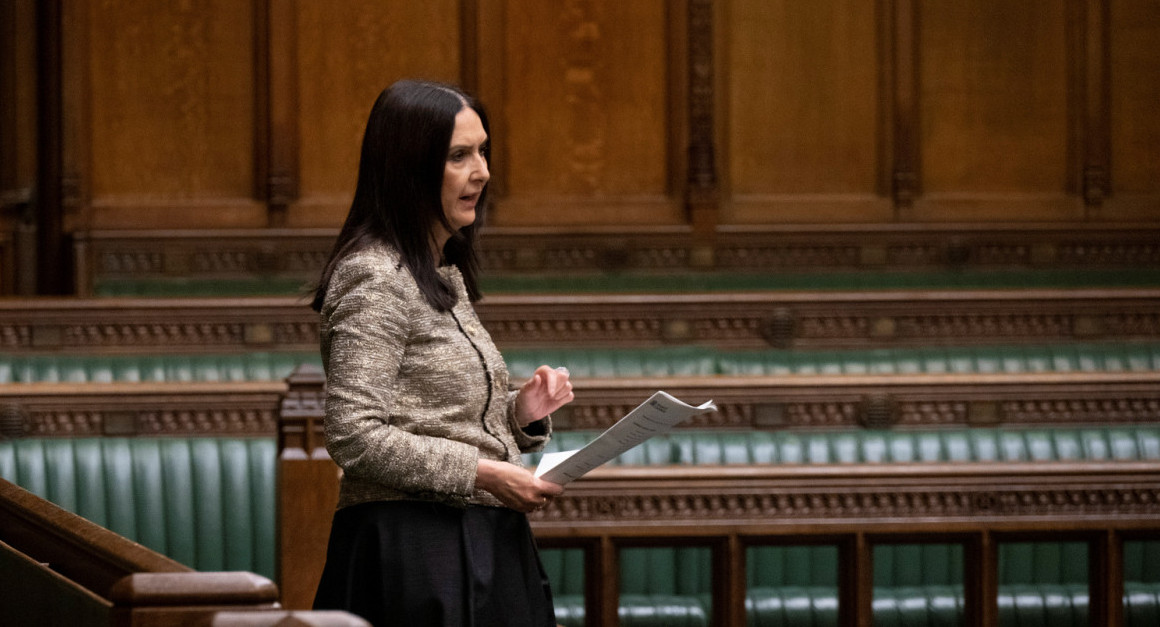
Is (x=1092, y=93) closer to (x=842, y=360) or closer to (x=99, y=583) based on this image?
(x=842, y=360)

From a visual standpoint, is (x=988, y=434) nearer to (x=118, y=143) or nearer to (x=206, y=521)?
Answer: (x=206, y=521)

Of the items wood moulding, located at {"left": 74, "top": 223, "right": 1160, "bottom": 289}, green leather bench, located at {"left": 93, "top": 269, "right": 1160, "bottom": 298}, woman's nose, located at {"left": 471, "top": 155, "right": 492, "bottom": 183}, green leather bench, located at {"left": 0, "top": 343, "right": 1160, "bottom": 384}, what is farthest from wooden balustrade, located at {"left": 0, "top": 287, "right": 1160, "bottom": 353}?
woman's nose, located at {"left": 471, "top": 155, "right": 492, "bottom": 183}

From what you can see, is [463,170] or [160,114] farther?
[160,114]

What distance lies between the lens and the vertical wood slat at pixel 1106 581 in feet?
5.49

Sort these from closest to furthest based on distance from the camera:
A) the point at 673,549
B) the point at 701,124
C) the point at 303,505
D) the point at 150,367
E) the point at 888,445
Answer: the point at 303,505 → the point at 673,549 → the point at 888,445 → the point at 150,367 → the point at 701,124

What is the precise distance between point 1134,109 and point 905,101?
0.86m

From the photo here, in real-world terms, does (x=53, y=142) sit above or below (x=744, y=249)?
above

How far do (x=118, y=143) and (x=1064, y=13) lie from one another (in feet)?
11.3

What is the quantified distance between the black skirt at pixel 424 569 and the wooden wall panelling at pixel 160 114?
3.69m

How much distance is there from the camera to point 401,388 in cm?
119

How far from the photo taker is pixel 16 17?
4.68 metres

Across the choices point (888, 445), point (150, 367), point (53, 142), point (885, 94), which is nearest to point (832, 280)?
A: point (885, 94)

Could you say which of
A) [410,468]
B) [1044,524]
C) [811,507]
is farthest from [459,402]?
[1044,524]

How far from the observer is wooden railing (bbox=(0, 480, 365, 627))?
97 centimetres
